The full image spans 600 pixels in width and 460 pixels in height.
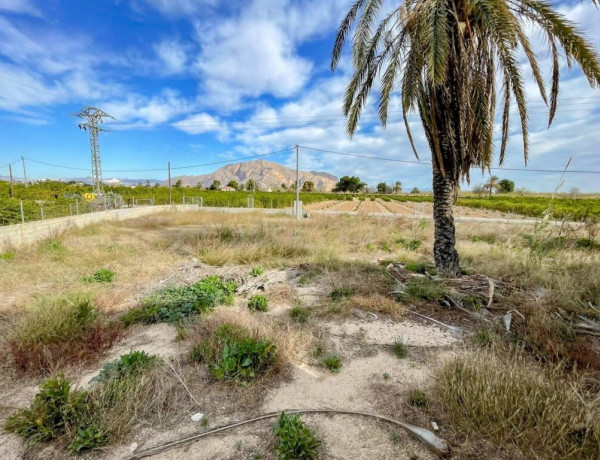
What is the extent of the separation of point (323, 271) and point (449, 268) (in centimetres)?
284

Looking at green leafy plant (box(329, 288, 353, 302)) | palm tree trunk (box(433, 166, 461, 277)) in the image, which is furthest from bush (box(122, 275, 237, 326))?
palm tree trunk (box(433, 166, 461, 277))

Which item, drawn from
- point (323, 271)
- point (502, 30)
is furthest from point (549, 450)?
point (502, 30)

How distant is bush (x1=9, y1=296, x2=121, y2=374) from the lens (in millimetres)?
3107

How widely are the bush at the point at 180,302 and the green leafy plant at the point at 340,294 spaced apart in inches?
75.5

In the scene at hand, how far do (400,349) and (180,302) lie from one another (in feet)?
12.0

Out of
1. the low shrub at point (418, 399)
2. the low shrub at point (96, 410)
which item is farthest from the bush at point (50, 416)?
the low shrub at point (418, 399)

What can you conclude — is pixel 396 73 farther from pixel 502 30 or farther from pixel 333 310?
pixel 333 310

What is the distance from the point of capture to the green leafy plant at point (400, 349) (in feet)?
11.4

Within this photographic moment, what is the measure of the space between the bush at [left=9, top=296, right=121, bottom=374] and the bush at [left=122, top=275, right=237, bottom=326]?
47 cm

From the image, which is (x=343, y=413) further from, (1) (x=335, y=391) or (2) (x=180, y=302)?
(2) (x=180, y=302)

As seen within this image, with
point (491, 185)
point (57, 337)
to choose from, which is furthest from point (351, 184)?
point (57, 337)

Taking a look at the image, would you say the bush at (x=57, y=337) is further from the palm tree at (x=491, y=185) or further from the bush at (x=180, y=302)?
the palm tree at (x=491, y=185)

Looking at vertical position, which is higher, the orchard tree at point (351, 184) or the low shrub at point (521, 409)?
the orchard tree at point (351, 184)

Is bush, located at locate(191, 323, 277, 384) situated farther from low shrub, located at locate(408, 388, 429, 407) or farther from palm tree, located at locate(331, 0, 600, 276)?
palm tree, located at locate(331, 0, 600, 276)
